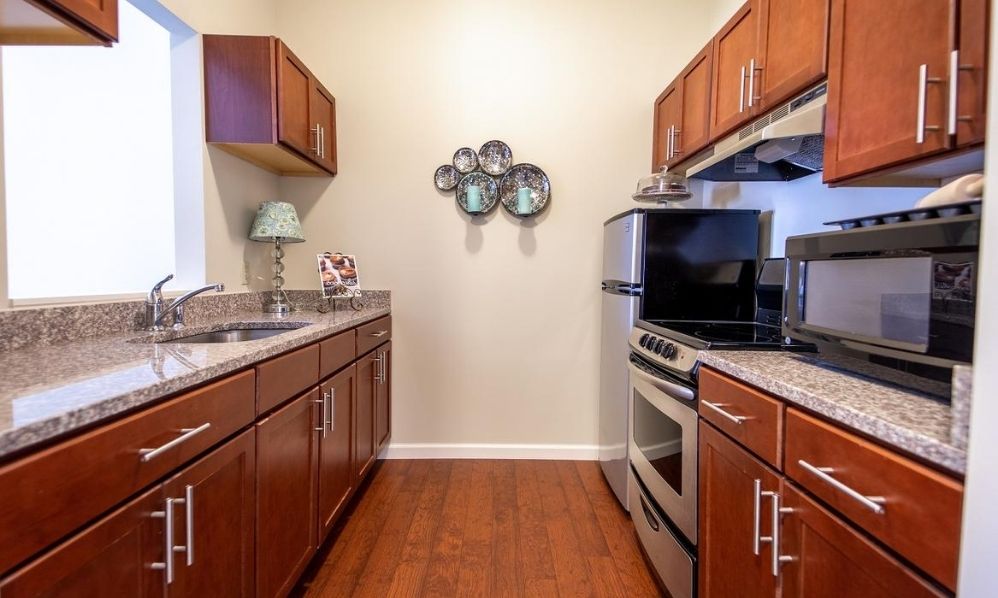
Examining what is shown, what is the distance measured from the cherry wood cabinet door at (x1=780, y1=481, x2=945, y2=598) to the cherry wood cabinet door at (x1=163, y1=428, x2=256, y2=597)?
1291mm

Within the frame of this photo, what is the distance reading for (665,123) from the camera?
7.66 feet

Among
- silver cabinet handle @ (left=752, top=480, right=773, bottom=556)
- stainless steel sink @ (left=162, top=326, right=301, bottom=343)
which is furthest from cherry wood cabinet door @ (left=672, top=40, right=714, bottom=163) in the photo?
stainless steel sink @ (left=162, top=326, right=301, bottom=343)

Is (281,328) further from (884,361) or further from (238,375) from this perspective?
(884,361)

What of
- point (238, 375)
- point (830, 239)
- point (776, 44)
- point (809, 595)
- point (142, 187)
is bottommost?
point (809, 595)

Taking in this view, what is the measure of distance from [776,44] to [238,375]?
1997 millimetres

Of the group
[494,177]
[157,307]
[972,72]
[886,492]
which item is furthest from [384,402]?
[972,72]

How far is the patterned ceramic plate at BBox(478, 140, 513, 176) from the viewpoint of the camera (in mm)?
2527

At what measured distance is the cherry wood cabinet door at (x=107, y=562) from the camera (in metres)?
0.61

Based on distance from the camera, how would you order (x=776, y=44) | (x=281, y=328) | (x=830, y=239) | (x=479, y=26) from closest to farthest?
(x=830, y=239) < (x=776, y=44) < (x=281, y=328) < (x=479, y=26)

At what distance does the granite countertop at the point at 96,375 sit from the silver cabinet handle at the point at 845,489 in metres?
1.28

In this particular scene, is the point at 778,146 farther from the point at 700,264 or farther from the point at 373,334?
the point at 373,334

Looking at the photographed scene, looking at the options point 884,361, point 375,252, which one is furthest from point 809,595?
point 375,252

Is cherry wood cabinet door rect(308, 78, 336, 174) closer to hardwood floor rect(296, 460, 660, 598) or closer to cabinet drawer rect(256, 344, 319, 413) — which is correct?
cabinet drawer rect(256, 344, 319, 413)

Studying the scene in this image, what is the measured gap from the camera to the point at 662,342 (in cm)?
154
